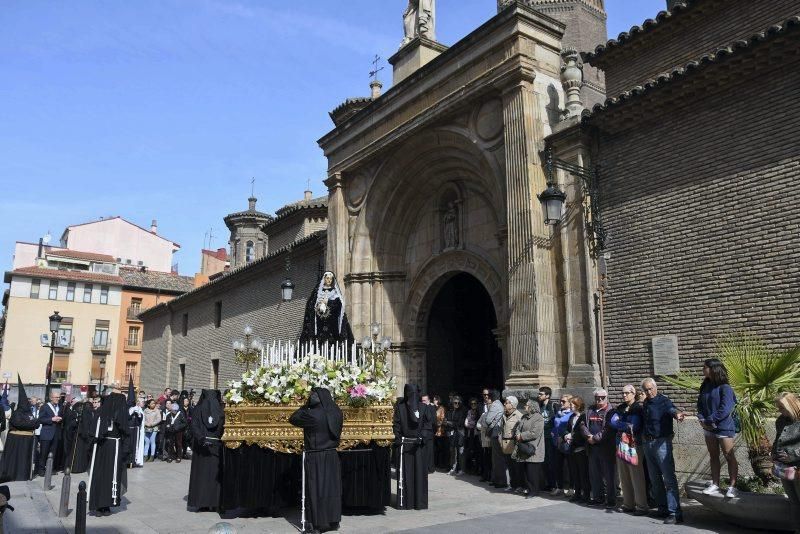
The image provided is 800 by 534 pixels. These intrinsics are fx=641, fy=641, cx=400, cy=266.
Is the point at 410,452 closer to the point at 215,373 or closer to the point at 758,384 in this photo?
the point at 758,384

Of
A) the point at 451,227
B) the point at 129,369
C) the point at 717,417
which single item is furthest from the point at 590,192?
the point at 129,369

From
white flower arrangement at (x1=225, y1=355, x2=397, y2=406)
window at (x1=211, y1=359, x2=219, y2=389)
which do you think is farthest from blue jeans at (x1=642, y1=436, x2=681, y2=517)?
window at (x1=211, y1=359, x2=219, y2=389)

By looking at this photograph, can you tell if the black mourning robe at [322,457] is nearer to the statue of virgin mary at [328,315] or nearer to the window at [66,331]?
the statue of virgin mary at [328,315]

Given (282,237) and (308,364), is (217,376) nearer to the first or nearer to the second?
(282,237)

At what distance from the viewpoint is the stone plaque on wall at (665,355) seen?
399 inches

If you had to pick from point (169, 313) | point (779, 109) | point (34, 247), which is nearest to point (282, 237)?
point (169, 313)

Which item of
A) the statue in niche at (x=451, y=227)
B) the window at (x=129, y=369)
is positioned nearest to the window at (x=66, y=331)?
the window at (x=129, y=369)

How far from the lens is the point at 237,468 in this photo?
855 cm

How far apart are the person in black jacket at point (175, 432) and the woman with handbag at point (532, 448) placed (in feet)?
34.7

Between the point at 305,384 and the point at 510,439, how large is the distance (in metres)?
3.72

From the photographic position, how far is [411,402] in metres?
9.27

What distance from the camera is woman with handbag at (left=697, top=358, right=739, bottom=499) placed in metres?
7.19

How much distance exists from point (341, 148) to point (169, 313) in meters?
21.9

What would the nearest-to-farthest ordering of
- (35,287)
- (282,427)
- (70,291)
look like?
(282,427)
(35,287)
(70,291)
